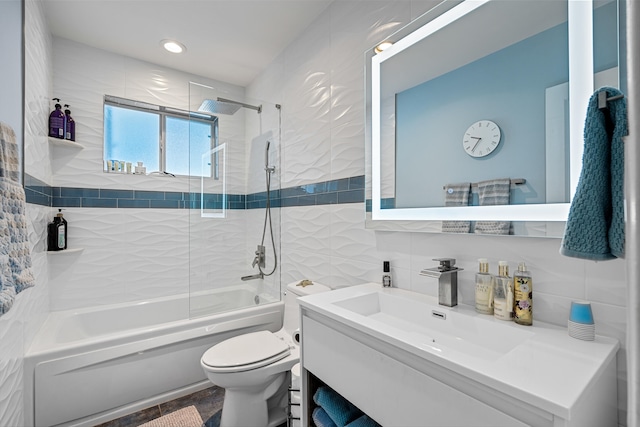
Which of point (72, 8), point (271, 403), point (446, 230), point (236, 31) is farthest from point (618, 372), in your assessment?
point (72, 8)

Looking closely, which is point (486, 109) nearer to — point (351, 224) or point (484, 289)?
point (484, 289)

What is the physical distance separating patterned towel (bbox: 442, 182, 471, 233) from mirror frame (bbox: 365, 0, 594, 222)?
0.02m

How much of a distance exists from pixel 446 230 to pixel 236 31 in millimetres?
2090

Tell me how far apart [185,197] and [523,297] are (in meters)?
2.76

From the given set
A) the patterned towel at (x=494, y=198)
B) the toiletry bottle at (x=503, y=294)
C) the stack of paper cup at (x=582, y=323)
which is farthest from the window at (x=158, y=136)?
the stack of paper cup at (x=582, y=323)

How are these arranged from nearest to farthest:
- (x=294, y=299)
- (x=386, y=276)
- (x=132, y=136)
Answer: (x=386, y=276), (x=294, y=299), (x=132, y=136)

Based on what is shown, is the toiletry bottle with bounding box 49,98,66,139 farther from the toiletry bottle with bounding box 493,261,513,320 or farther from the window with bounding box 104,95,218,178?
the toiletry bottle with bounding box 493,261,513,320

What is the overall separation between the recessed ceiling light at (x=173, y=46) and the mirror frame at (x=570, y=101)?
173cm

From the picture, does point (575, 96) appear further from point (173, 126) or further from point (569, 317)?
point (173, 126)

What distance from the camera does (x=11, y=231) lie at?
0.98 metres

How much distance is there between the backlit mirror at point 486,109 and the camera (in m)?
0.98

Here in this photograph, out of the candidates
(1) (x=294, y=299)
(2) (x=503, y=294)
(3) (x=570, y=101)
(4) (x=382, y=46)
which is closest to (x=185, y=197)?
(1) (x=294, y=299)

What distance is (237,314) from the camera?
2.30 metres

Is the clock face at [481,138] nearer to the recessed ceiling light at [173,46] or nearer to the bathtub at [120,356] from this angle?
the bathtub at [120,356]
